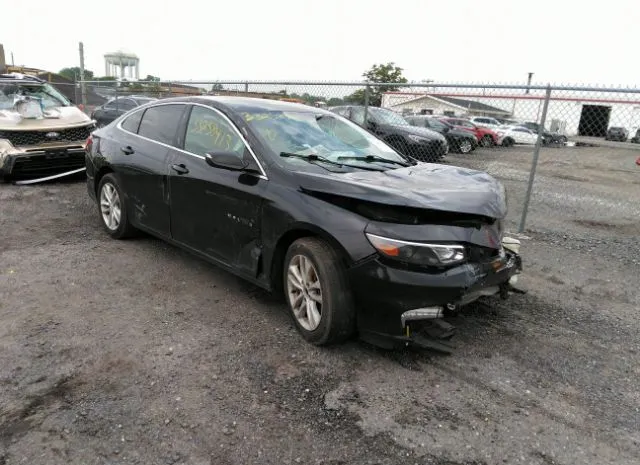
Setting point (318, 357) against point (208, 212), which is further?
point (208, 212)

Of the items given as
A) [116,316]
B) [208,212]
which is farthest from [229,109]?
[116,316]

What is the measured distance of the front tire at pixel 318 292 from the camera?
3.11 meters

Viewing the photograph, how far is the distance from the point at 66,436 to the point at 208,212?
199 centimetres

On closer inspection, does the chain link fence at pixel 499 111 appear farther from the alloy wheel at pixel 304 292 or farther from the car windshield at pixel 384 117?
the alloy wheel at pixel 304 292

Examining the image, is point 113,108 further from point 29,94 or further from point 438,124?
point 438,124

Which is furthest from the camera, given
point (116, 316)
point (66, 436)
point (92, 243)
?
point (92, 243)

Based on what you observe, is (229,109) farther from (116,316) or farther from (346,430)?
(346,430)

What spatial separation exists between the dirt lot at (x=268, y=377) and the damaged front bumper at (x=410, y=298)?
226 millimetres

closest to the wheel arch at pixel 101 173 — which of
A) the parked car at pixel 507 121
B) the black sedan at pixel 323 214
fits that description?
the black sedan at pixel 323 214

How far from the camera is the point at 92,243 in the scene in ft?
17.8

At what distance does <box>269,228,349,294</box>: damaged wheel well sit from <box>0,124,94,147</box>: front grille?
621 centimetres

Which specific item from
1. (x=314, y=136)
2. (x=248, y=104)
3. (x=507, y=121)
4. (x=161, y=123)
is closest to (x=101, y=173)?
(x=161, y=123)

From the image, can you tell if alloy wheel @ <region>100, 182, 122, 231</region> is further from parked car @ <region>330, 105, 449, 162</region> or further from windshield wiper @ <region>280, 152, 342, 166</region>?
parked car @ <region>330, 105, 449, 162</region>

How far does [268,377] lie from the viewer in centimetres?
303
